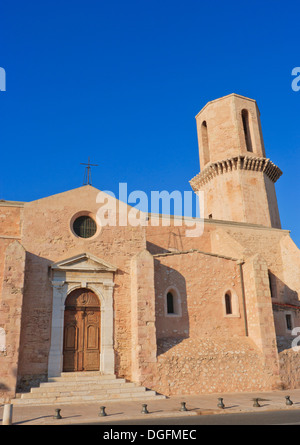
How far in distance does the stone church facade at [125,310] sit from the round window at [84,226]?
0.14 feet

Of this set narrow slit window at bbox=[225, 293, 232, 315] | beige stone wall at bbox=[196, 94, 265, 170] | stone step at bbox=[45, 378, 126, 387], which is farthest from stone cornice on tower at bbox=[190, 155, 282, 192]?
stone step at bbox=[45, 378, 126, 387]

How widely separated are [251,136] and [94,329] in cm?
1854

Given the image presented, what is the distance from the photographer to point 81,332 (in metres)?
14.6

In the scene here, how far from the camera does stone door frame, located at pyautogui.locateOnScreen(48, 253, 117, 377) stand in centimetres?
1395

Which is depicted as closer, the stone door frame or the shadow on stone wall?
the stone door frame

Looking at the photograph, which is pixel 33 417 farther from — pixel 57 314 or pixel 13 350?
pixel 57 314

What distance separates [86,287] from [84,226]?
264cm

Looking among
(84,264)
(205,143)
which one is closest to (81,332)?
(84,264)

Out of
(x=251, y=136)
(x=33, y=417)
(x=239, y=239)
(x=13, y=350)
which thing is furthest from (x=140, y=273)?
(x=251, y=136)

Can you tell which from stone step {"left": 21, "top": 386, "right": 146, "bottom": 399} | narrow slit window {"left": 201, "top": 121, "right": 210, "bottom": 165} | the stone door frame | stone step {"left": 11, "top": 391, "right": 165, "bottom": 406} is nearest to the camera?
stone step {"left": 11, "top": 391, "right": 165, "bottom": 406}

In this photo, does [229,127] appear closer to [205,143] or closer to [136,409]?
[205,143]

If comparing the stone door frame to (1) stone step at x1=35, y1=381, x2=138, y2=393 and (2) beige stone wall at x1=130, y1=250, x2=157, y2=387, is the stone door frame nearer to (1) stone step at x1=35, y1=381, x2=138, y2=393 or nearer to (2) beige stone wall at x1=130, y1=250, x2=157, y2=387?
(1) stone step at x1=35, y1=381, x2=138, y2=393

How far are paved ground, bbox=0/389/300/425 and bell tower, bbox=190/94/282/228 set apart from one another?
46.4ft

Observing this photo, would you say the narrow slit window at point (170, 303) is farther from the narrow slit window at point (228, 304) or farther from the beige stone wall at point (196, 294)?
the narrow slit window at point (228, 304)
